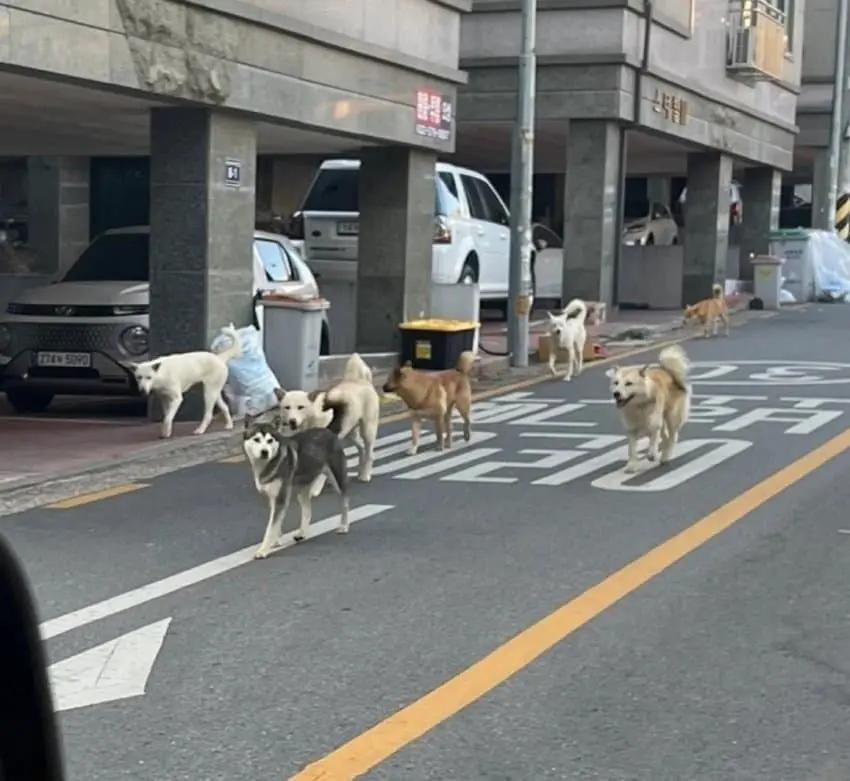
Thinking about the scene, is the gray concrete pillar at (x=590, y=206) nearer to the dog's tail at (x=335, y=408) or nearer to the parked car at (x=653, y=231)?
the parked car at (x=653, y=231)

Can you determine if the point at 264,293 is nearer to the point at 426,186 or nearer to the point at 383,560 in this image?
the point at 426,186

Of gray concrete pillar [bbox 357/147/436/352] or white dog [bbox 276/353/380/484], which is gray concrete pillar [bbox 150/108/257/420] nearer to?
white dog [bbox 276/353/380/484]

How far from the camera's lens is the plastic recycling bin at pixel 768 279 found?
1046 inches

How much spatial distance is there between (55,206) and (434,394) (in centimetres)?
1456

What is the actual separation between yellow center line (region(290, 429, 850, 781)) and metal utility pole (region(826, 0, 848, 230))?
23.4m

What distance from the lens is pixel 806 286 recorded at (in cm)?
2889

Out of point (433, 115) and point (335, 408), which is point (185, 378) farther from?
point (433, 115)

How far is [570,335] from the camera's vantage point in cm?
1527

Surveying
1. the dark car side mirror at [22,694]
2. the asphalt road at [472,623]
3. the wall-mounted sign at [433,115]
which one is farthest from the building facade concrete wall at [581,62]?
the dark car side mirror at [22,694]

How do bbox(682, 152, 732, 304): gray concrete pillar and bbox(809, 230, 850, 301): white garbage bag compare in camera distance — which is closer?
bbox(682, 152, 732, 304): gray concrete pillar

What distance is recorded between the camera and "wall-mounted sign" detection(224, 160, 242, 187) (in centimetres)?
1239

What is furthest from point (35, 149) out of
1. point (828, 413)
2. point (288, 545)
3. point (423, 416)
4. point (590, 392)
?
point (288, 545)

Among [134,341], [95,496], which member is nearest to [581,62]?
[134,341]

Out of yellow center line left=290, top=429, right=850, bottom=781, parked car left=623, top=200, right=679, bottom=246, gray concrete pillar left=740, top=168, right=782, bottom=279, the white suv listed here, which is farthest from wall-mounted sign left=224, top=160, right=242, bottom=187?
gray concrete pillar left=740, top=168, right=782, bottom=279
